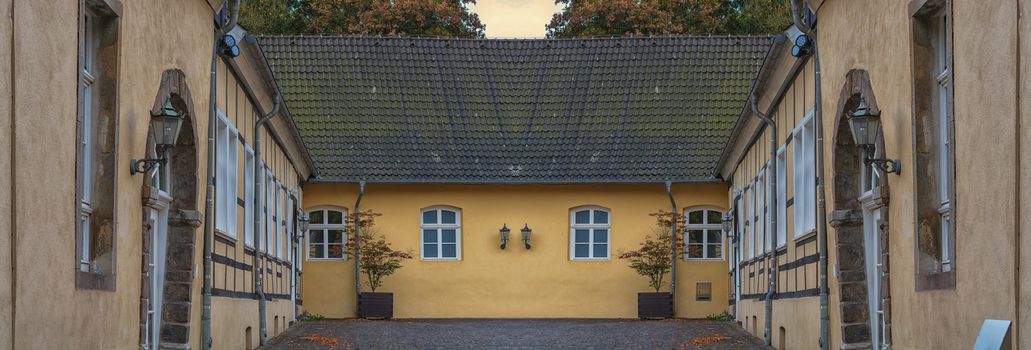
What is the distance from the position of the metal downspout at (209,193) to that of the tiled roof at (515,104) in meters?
14.9

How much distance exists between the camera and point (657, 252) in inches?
1207

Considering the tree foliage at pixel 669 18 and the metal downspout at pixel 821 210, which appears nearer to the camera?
the metal downspout at pixel 821 210

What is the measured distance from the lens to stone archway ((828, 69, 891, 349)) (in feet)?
45.2

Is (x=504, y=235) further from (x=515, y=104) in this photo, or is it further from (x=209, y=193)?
(x=209, y=193)

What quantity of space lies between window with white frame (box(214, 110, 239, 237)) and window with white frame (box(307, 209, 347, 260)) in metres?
13.0

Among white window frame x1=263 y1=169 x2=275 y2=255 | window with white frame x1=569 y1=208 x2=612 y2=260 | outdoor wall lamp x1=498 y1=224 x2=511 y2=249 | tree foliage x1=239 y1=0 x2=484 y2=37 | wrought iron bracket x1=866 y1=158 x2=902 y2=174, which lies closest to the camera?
wrought iron bracket x1=866 y1=158 x2=902 y2=174

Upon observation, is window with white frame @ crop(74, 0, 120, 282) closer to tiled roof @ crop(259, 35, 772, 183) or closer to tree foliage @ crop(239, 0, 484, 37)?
tiled roof @ crop(259, 35, 772, 183)

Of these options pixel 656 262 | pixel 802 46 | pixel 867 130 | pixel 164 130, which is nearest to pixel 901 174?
pixel 867 130

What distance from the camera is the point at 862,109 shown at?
12234mm

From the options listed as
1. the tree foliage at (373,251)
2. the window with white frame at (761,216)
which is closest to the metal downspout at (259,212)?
the window with white frame at (761,216)

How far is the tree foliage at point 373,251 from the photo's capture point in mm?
30516

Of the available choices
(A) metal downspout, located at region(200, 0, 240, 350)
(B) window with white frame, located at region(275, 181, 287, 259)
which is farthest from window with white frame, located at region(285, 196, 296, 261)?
(A) metal downspout, located at region(200, 0, 240, 350)

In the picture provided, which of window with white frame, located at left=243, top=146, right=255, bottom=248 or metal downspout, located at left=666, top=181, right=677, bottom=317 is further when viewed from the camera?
metal downspout, located at left=666, top=181, right=677, bottom=317

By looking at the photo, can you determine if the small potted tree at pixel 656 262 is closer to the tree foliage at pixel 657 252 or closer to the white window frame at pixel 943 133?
the tree foliage at pixel 657 252
